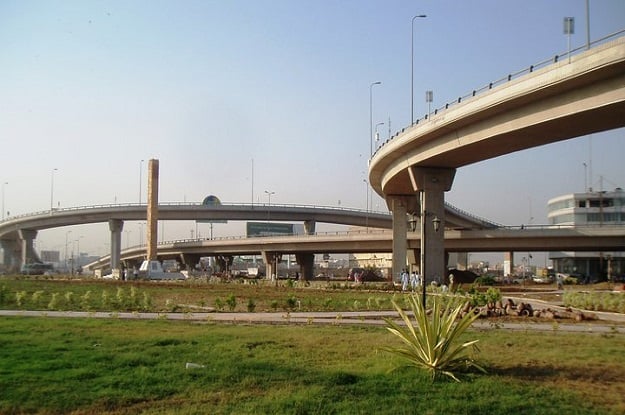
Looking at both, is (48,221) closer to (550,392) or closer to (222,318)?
Answer: (222,318)

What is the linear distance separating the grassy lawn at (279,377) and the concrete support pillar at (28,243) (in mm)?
102230

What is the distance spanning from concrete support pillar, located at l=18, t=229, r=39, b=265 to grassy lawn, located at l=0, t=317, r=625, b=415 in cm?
10223

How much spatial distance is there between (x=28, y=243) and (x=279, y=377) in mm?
111472

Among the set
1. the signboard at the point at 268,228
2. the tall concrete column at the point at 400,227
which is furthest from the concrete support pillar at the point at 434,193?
the signboard at the point at 268,228

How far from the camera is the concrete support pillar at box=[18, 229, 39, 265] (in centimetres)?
10844

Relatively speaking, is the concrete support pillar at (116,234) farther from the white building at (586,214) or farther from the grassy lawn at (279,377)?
the grassy lawn at (279,377)

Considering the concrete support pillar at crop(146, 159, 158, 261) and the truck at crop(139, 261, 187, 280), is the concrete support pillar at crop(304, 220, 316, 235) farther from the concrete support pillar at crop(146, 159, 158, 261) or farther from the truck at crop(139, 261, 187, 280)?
the truck at crop(139, 261, 187, 280)

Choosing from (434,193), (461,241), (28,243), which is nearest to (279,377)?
(434,193)

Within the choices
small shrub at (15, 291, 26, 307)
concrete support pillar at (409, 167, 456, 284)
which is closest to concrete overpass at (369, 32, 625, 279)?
concrete support pillar at (409, 167, 456, 284)

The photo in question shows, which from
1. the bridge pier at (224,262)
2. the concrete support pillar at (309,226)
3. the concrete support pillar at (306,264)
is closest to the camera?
the concrete support pillar at (306,264)

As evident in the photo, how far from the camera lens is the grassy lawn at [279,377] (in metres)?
8.81

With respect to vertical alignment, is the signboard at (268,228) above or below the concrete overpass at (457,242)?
above

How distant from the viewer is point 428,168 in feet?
171

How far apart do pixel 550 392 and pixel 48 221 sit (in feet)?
355
